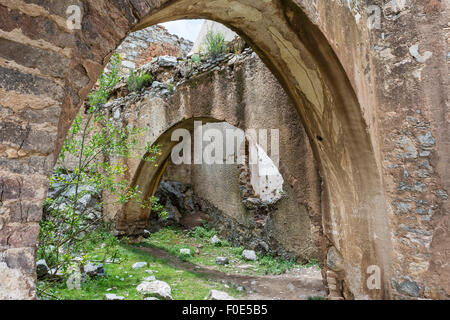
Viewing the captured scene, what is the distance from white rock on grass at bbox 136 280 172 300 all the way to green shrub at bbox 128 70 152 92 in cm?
352

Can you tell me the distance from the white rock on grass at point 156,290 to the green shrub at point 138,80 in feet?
11.5

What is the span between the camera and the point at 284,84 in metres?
2.49

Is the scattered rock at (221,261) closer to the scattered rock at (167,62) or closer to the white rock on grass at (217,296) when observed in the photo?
the white rock on grass at (217,296)

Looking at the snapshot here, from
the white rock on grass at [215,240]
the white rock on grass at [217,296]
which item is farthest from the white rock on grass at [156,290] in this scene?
the white rock on grass at [215,240]

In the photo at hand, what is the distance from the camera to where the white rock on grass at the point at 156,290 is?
2947 mm

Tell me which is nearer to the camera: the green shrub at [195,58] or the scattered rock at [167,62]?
the green shrub at [195,58]

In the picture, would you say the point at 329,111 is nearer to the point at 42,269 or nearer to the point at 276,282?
the point at 276,282

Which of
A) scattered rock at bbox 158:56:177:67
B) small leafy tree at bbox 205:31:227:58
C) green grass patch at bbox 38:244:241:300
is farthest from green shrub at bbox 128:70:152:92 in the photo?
green grass patch at bbox 38:244:241:300

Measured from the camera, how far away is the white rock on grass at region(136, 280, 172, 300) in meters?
2.95

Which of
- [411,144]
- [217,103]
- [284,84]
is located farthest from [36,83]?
[217,103]

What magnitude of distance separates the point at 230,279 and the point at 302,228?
145cm

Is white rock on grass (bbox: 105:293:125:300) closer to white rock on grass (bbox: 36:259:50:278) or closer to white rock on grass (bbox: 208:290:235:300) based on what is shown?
white rock on grass (bbox: 36:259:50:278)

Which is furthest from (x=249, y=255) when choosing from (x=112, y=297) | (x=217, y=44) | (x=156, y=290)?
(x=217, y=44)
